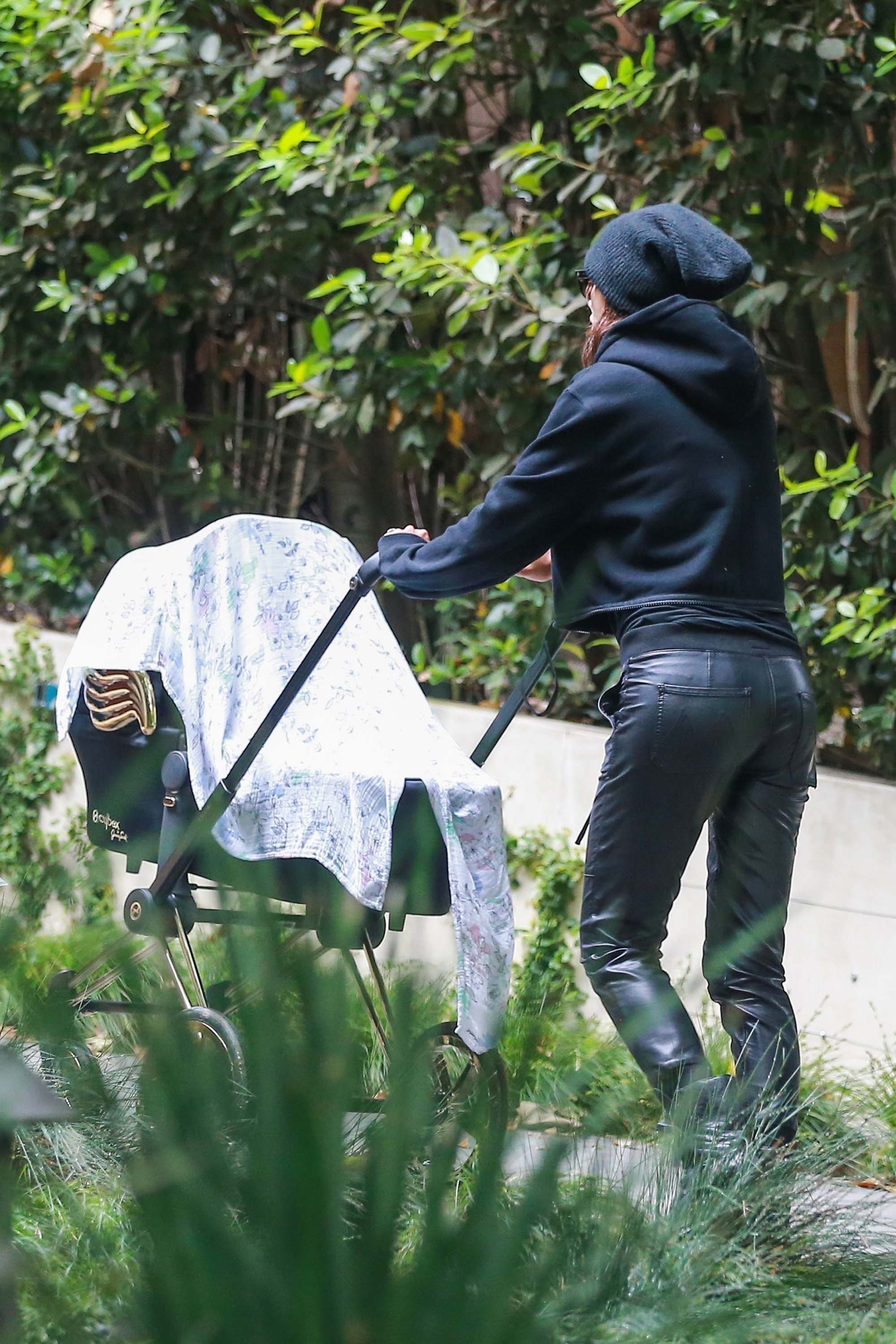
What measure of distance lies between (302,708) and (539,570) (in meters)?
0.68

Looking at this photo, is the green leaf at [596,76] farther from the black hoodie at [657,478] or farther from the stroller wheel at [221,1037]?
the stroller wheel at [221,1037]

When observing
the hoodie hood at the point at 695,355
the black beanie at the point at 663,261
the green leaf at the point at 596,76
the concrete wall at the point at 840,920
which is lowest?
the concrete wall at the point at 840,920

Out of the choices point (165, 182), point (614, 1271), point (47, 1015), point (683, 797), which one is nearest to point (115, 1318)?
point (47, 1015)

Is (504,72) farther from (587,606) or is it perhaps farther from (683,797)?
(683,797)

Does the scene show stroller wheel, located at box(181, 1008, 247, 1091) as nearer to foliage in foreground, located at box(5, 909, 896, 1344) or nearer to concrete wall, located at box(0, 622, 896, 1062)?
foliage in foreground, located at box(5, 909, 896, 1344)

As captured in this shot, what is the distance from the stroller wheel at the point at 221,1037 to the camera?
1017mm

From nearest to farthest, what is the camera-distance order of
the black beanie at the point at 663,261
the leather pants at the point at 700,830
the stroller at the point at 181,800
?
1. the stroller at the point at 181,800
2. the leather pants at the point at 700,830
3. the black beanie at the point at 663,261

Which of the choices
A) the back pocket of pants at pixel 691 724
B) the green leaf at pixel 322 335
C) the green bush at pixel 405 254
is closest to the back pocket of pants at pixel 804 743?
the back pocket of pants at pixel 691 724

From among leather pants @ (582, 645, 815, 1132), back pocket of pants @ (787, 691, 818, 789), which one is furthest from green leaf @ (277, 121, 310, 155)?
back pocket of pants @ (787, 691, 818, 789)

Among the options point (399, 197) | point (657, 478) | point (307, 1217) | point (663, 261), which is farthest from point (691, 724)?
point (399, 197)

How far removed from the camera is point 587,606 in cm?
283

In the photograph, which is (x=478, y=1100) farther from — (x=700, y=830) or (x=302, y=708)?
(x=302, y=708)

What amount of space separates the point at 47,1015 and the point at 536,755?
3933 mm

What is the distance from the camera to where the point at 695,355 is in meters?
2.72
